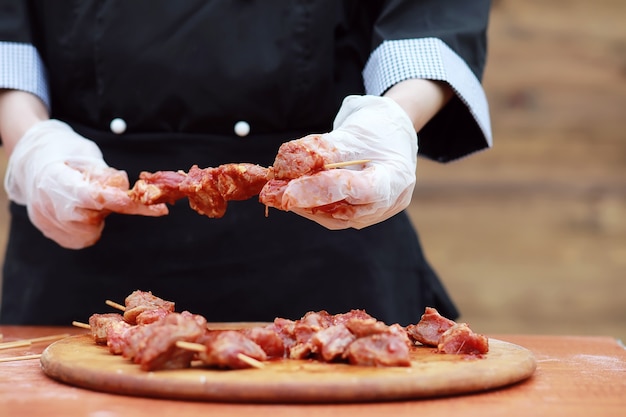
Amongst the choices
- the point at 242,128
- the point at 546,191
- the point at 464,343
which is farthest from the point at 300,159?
the point at 546,191

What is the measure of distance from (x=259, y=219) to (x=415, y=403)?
4.05 feet

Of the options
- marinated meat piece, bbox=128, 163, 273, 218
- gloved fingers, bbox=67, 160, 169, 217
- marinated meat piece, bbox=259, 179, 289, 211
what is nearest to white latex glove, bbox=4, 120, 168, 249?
gloved fingers, bbox=67, 160, 169, 217

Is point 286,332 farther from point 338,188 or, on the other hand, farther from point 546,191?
point 546,191

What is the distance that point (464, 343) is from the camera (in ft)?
6.99

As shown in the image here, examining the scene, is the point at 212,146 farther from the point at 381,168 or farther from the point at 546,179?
the point at 546,179

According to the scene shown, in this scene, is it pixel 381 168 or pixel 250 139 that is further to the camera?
pixel 250 139

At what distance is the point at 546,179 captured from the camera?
16.2ft

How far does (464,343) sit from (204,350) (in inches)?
24.3

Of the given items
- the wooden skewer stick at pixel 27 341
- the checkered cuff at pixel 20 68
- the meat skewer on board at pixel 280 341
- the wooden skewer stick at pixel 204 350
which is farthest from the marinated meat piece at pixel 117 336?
the checkered cuff at pixel 20 68

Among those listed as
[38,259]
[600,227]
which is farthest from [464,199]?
[38,259]

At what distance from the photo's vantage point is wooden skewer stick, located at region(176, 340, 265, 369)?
6.13ft

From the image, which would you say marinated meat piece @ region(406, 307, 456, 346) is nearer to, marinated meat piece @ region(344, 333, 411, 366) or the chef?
marinated meat piece @ region(344, 333, 411, 366)

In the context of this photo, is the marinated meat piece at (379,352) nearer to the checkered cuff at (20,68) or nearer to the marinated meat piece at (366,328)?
the marinated meat piece at (366,328)

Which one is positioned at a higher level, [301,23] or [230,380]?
[301,23]
